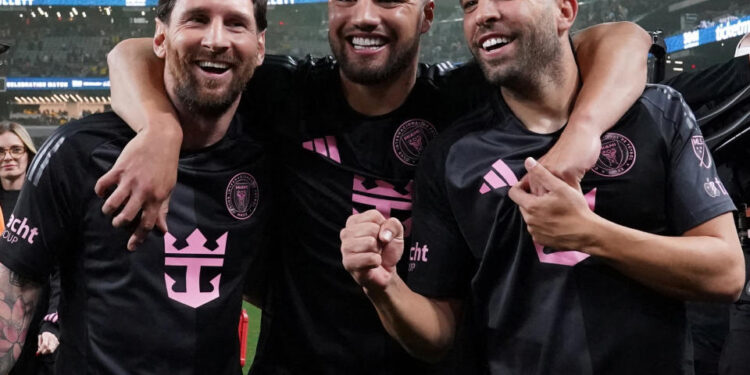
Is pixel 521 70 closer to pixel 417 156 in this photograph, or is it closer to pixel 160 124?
pixel 417 156

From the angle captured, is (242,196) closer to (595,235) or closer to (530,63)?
(530,63)

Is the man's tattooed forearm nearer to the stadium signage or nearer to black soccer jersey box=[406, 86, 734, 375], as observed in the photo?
black soccer jersey box=[406, 86, 734, 375]

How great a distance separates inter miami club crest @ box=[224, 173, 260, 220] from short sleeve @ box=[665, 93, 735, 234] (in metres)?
1.18

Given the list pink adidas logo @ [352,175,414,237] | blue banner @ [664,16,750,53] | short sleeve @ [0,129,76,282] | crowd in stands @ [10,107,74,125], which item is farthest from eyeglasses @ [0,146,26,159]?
crowd in stands @ [10,107,74,125]

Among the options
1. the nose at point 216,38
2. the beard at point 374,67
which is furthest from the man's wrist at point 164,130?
the beard at point 374,67

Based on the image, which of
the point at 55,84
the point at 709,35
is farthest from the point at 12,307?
the point at 55,84

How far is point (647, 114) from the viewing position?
1789 mm

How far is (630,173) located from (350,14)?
0.95 meters

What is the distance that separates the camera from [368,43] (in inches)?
83.0

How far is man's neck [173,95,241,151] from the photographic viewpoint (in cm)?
207

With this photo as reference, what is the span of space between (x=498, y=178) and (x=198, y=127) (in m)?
0.90

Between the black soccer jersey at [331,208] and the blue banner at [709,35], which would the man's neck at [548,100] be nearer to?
the black soccer jersey at [331,208]

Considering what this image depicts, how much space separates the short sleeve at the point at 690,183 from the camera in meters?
1.69

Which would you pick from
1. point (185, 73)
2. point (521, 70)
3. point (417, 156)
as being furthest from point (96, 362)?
point (521, 70)
